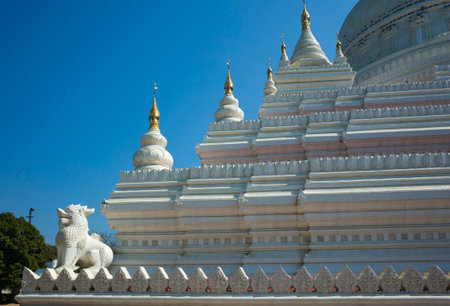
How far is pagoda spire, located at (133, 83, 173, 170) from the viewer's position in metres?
16.4

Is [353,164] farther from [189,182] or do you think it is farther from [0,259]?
[0,259]

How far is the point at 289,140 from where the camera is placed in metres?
16.8

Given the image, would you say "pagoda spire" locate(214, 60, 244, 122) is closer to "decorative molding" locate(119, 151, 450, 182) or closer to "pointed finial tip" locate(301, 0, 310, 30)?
"decorative molding" locate(119, 151, 450, 182)

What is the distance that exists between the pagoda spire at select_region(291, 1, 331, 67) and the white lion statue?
1725 centimetres

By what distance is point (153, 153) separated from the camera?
16.5 meters

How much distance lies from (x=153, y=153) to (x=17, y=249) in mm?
20979

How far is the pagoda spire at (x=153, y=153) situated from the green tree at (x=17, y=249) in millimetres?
19446

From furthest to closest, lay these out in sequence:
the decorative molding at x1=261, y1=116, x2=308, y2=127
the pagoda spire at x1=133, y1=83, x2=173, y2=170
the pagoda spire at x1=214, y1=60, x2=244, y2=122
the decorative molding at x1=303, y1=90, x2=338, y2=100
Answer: the pagoda spire at x1=214, y1=60, x2=244, y2=122 < the decorative molding at x1=303, y1=90, x2=338, y2=100 < the decorative molding at x1=261, y1=116, x2=308, y2=127 < the pagoda spire at x1=133, y1=83, x2=173, y2=170

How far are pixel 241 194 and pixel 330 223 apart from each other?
284cm

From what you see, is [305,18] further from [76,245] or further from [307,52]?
[76,245]

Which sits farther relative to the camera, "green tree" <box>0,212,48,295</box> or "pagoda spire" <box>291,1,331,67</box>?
"green tree" <box>0,212,48,295</box>

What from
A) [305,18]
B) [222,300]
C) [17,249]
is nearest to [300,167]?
[222,300]

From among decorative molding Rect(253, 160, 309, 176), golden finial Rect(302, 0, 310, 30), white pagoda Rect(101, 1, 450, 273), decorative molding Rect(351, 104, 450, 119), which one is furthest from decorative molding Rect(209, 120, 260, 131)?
golden finial Rect(302, 0, 310, 30)

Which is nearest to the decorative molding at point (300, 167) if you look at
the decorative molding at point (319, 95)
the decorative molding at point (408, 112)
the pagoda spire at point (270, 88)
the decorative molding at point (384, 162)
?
the decorative molding at point (384, 162)
